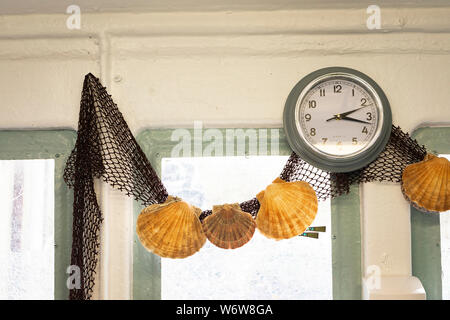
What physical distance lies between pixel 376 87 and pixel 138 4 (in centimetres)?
118

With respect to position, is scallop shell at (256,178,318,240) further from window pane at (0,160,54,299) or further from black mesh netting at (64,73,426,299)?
window pane at (0,160,54,299)

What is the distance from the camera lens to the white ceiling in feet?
6.48

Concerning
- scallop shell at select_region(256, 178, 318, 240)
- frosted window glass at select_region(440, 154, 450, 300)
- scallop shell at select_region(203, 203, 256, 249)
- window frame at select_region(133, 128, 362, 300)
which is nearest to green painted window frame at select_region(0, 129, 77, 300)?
window frame at select_region(133, 128, 362, 300)

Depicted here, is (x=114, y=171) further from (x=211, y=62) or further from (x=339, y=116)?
(x=339, y=116)

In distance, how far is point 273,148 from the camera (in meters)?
2.08

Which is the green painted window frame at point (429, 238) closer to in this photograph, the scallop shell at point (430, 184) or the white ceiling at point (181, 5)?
the scallop shell at point (430, 184)

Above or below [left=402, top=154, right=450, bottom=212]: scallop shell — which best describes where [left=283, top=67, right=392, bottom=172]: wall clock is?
above

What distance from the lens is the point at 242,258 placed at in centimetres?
208

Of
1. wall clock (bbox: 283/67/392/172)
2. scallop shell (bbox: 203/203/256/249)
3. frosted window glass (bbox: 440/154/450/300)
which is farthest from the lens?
frosted window glass (bbox: 440/154/450/300)

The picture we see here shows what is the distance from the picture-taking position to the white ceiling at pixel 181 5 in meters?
1.98

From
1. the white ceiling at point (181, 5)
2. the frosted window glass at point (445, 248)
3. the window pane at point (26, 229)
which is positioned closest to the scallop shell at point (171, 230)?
the window pane at point (26, 229)

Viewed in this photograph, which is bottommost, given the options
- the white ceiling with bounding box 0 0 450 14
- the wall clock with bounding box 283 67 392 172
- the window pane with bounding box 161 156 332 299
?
the window pane with bounding box 161 156 332 299

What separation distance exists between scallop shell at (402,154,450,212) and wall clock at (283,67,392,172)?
0.62ft

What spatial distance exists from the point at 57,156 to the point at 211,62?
895 mm
